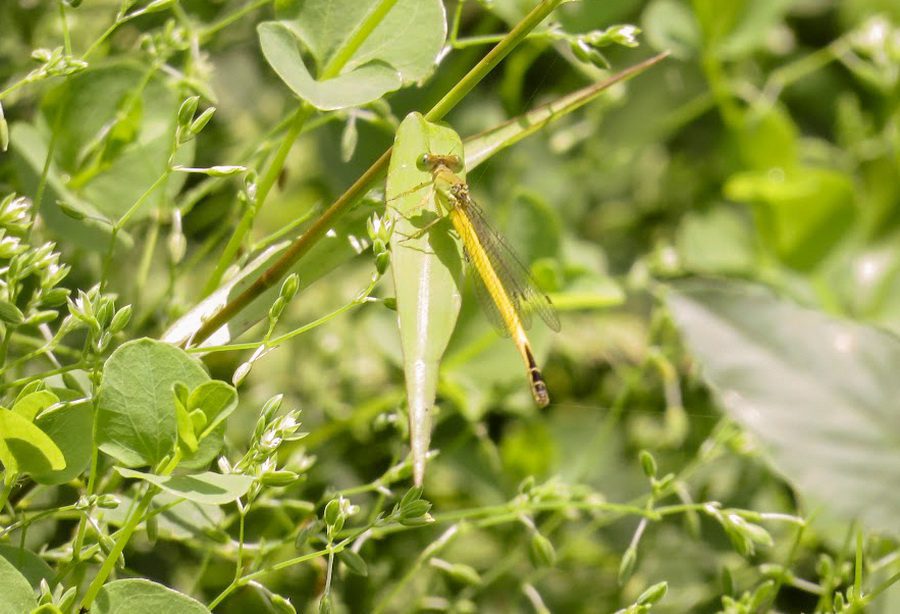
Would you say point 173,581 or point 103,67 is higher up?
point 103,67

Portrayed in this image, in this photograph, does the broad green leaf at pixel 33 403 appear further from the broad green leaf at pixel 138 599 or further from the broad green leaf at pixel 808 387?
the broad green leaf at pixel 808 387

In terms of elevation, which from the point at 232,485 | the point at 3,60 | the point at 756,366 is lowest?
the point at 756,366

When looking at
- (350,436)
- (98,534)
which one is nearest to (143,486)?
(98,534)

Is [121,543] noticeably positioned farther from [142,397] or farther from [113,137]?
[113,137]

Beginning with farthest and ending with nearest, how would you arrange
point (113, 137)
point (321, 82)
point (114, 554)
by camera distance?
point (113, 137)
point (321, 82)
point (114, 554)

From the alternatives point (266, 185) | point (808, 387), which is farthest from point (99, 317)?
point (808, 387)

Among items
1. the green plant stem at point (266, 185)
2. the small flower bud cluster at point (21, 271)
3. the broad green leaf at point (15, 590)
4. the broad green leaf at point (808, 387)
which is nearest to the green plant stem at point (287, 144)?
the green plant stem at point (266, 185)

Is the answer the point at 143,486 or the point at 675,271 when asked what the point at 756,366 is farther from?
Result: the point at 143,486
